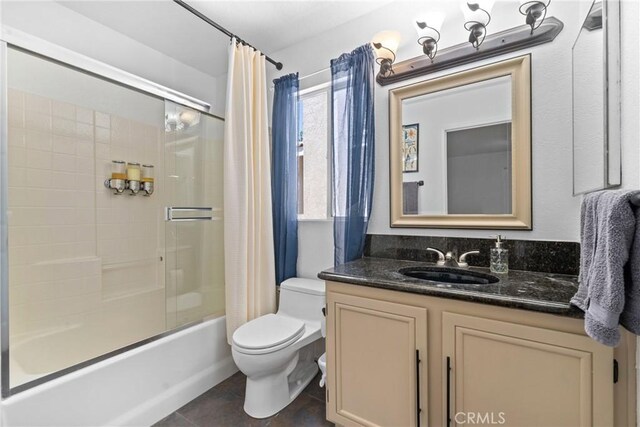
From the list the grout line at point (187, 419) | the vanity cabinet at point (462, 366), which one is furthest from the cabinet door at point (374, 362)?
the grout line at point (187, 419)

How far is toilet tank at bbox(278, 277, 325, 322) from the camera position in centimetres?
183

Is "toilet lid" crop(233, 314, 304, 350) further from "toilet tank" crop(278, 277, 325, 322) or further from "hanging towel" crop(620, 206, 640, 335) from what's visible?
"hanging towel" crop(620, 206, 640, 335)

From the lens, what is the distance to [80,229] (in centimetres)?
197

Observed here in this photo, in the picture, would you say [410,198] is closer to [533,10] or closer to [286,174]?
[286,174]

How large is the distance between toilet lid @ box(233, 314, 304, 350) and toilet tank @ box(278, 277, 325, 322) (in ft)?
0.30

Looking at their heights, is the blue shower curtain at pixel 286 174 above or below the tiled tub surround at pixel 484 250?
above

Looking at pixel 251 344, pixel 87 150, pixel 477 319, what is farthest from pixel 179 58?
pixel 477 319

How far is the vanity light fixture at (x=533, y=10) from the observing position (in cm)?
128

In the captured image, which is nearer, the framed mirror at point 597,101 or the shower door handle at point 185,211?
the framed mirror at point 597,101

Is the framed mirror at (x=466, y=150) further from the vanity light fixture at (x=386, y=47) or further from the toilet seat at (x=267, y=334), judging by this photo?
the toilet seat at (x=267, y=334)

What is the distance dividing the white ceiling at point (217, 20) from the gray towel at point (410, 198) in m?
1.15

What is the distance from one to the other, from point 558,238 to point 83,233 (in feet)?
9.35

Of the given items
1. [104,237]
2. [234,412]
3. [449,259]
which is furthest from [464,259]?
[104,237]

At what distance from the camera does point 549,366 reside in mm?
913
